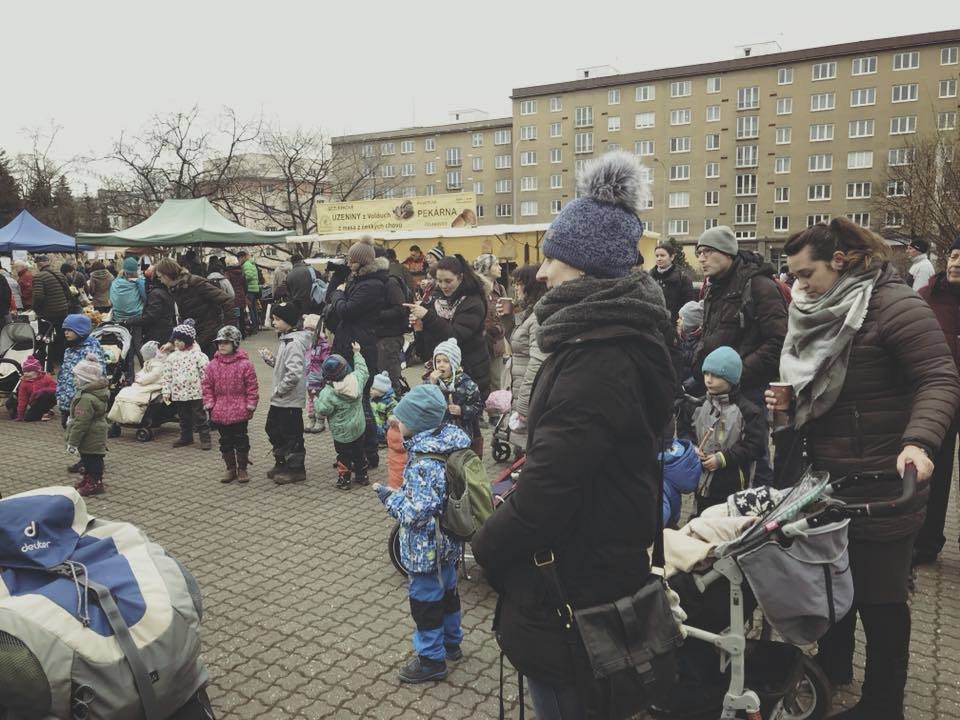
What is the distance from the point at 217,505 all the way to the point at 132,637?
4.05 meters

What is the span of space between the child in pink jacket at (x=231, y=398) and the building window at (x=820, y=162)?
64050 millimetres

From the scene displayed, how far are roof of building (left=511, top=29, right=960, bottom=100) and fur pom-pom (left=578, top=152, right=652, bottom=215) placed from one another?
67.5 metres

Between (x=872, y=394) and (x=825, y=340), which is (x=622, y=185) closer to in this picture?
(x=825, y=340)

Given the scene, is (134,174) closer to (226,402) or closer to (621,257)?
(226,402)

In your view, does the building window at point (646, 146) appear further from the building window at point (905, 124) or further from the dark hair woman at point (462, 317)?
the dark hair woman at point (462, 317)

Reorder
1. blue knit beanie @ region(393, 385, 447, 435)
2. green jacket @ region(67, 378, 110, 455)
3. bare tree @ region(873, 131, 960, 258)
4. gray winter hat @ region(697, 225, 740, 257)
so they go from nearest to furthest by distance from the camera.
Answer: blue knit beanie @ region(393, 385, 447, 435)
gray winter hat @ region(697, 225, 740, 257)
green jacket @ region(67, 378, 110, 455)
bare tree @ region(873, 131, 960, 258)

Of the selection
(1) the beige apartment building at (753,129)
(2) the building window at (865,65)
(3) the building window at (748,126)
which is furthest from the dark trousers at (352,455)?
(2) the building window at (865,65)

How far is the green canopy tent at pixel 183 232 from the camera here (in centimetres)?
1502

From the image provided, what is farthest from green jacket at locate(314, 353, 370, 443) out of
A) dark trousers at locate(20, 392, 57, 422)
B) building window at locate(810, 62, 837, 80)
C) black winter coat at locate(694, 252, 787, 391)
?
building window at locate(810, 62, 837, 80)

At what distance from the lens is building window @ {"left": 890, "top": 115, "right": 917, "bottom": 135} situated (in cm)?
5694

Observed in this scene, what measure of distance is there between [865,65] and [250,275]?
59.3 metres

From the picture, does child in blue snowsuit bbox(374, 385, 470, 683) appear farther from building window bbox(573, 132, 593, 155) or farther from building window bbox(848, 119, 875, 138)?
building window bbox(573, 132, 593, 155)

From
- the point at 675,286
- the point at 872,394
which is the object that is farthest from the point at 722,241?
the point at 675,286

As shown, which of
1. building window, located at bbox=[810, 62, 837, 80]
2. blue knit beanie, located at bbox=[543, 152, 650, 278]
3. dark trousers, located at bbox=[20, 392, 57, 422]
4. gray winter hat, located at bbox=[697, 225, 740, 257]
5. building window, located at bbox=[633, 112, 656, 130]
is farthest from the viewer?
building window, located at bbox=[633, 112, 656, 130]
